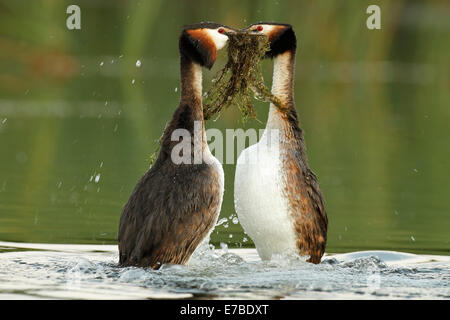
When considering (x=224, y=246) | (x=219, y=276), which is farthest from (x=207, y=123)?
(x=219, y=276)

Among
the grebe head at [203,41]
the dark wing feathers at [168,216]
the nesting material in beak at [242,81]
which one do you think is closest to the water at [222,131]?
the dark wing feathers at [168,216]

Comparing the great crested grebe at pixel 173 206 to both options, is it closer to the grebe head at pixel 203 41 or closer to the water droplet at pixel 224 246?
the grebe head at pixel 203 41

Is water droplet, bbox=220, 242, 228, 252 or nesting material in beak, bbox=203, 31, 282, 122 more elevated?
nesting material in beak, bbox=203, 31, 282, 122

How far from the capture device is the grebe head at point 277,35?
1002 centimetres

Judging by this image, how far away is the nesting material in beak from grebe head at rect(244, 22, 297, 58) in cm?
9

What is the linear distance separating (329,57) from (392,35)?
21.9 feet

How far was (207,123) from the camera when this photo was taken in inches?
808

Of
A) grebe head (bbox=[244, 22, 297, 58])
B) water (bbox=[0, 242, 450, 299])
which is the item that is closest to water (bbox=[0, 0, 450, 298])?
water (bbox=[0, 242, 450, 299])

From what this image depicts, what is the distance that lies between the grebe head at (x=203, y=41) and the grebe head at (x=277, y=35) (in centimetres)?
45

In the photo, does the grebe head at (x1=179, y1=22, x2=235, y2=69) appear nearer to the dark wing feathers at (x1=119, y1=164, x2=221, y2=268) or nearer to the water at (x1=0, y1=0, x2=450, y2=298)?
the dark wing feathers at (x1=119, y1=164, x2=221, y2=268)

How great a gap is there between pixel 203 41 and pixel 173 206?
1.56m

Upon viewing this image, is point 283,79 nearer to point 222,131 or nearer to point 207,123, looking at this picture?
point 222,131

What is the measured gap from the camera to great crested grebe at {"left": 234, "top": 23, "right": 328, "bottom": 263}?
959 centimetres
